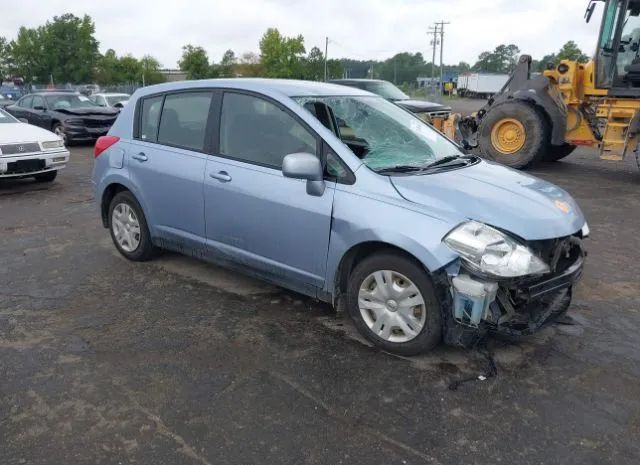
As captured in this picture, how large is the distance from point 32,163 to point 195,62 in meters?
57.0

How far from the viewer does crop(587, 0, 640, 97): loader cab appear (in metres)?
9.37

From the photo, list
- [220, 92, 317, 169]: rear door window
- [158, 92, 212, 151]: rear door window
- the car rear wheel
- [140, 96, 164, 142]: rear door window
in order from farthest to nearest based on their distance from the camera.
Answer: the car rear wheel
[140, 96, 164, 142]: rear door window
[158, 92, 212, 151]: rear door window
[220, 92, 317, 169]: rear door window

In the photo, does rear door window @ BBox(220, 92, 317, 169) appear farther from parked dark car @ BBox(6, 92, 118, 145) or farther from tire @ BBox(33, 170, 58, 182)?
parked dark car @ BBox(6, 92, 118, 145)

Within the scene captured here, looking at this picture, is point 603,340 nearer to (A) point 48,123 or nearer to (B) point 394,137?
(B) point 394,137

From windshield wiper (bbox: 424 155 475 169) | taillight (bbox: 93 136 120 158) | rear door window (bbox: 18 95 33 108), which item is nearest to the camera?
windshield wiper (bbox: 424 155 475 169)

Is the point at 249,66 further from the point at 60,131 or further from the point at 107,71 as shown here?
the point at 60,131

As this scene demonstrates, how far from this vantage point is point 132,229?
516 cm

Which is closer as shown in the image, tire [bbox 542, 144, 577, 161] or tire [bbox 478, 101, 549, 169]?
tire [bbox 478, 101, 549, 169]

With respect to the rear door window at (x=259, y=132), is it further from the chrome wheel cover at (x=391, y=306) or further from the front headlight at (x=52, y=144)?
the front headlight at (x=52, y=144)

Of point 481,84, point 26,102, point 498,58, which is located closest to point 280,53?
point 481,84

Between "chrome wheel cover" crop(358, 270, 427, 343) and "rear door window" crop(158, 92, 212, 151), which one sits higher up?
"rear door window" crop(158, 92, 212, 151)

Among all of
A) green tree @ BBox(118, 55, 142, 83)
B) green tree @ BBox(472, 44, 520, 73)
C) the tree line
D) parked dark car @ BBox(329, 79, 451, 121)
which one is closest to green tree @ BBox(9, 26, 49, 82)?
the tree line

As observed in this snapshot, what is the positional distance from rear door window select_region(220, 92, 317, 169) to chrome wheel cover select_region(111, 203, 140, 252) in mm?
1415

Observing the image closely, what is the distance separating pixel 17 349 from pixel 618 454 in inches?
142
